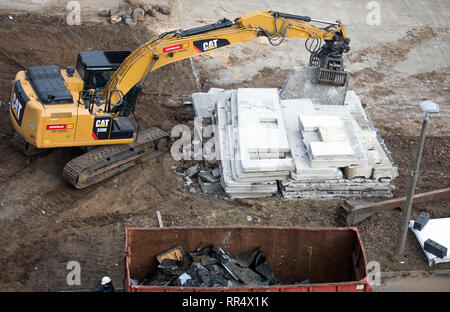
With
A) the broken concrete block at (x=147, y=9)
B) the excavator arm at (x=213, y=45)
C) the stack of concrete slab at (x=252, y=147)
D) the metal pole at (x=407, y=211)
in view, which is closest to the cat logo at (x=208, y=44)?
the excavator arm at (x=213, y=45)

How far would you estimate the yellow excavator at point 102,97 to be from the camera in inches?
537

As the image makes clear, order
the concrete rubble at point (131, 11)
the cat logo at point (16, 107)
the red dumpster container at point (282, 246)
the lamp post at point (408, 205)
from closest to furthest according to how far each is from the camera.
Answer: the red dumpster container at point (282, 246)
the lamp post at point (408, 205)
the cat logo at point (16, 107)
the concrete rubble at point (131, 11)

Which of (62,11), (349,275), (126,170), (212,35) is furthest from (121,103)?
(62,11)

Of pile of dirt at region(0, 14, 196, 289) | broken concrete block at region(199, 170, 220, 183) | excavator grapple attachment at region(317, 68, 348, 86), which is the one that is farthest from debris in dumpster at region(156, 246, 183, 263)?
excavator grapple attachment at region(317, 68, 348, 86)

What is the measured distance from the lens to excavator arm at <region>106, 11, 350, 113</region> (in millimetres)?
14266

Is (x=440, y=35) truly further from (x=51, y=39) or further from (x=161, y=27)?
(x=51, y=39)

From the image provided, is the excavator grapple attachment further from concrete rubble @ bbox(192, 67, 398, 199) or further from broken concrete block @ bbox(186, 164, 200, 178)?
broken concrete block @ bbox(186, 164, 200, 178)

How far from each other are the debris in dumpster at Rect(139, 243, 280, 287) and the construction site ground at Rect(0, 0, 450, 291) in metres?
1.18

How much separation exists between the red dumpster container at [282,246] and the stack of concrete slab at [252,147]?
2478 millimetres

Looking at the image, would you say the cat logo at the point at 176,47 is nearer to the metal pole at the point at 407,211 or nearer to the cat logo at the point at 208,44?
the cat logo at the point at 208,44

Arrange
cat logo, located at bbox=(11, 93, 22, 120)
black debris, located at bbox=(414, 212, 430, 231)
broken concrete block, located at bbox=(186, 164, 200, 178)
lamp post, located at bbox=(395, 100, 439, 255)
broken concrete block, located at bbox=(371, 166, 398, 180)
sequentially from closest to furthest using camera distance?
lamp post, located at bbox=(395, 100, 439, 255) < black debris, located at bbox=(414, 212, 430, 231) < cat logo, located at bbox=(11, 93, 22, 120) < broken concrete block, located at bbox=(371, 166, 398, 180) < broken concrete block, located at bbox=(186, 164, 200, 178)

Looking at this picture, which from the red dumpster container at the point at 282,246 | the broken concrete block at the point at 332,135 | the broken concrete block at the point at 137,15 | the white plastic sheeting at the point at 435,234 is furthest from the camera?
the broken concrete block at the point at 137,15

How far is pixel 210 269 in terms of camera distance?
11.5m

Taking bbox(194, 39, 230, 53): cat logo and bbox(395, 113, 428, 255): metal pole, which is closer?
bbox(395, 113, 428, 255): metal pole
